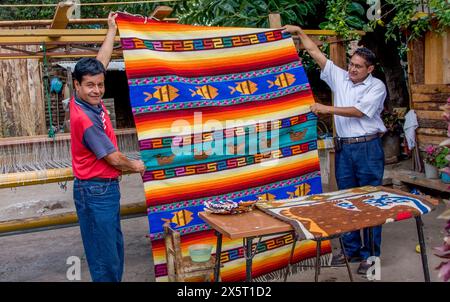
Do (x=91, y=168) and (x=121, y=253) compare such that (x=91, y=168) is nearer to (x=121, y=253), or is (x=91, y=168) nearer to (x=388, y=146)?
(x=121, y=253)

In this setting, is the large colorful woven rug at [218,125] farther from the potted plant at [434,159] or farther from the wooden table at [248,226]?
the potted plant at [434,159]

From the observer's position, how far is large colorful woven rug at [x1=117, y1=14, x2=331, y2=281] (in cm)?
368

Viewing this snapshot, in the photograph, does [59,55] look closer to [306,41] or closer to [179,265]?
[306,41]

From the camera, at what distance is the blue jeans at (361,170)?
4344mm

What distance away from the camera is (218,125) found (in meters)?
3.97

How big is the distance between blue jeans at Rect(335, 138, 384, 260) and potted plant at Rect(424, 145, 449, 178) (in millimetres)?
2346

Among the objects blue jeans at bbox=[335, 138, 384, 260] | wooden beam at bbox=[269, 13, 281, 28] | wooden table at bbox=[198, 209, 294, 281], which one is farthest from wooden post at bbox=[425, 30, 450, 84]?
wooden table at bbox=[198, 209, 294, 281]

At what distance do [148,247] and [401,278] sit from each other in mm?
2733

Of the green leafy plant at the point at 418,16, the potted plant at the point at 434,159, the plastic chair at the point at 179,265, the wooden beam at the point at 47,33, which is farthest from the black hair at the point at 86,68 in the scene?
the potted plant at the point at 434,159

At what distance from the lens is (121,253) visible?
352 centimetres

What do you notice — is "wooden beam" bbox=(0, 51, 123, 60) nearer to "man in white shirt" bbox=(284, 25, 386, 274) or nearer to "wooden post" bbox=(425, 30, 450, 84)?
"man in white shirt" bbox=(284, 25, 386, 274)

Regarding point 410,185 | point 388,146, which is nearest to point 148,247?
point 410,185

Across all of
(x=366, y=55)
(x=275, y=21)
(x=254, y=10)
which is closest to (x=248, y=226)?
(x=366, y=55)

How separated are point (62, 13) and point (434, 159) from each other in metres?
5.02
